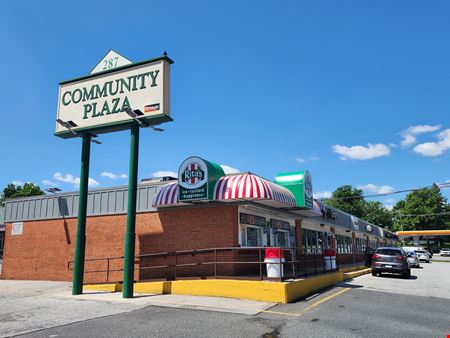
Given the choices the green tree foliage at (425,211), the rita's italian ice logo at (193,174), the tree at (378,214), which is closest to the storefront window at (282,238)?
the rita's italian ice logo at (193,174)

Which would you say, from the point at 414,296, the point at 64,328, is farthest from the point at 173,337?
the point at 414,296

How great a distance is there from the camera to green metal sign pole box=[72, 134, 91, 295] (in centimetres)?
1409

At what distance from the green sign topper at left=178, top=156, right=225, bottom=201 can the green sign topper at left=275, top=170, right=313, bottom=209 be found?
4608mm

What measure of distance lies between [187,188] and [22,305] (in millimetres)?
6560

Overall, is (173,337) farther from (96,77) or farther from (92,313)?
(96,77)

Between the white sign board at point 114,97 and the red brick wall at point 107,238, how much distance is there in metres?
4.48

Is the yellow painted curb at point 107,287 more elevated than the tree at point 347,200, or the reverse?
the tree at point 347,200

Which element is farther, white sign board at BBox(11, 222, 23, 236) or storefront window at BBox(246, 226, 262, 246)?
white sign board at BBox(11, 222, 23, 236)

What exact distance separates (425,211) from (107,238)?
96.5 m

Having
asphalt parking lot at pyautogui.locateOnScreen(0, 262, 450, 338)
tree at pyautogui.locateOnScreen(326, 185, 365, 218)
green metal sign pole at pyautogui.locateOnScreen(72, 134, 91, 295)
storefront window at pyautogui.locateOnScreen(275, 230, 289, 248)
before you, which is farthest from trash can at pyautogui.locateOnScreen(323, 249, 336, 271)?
tree at pyautogui.locateOnScreen(326, 185, 365, 218)

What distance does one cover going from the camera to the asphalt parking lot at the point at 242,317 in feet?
26.2

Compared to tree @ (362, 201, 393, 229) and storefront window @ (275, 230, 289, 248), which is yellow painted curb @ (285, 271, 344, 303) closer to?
storefront window @ (275, 230, 289, 248)

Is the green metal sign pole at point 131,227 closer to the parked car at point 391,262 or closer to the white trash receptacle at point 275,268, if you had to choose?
the white trash receptacle at point 275,268

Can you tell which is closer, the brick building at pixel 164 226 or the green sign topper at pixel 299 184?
the brick building at pixel 164 226
